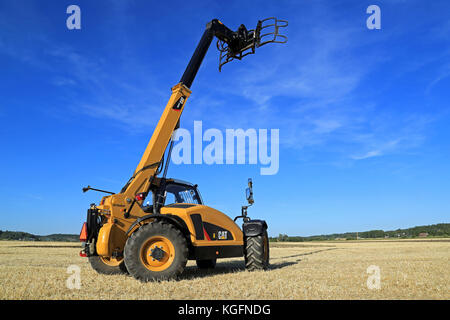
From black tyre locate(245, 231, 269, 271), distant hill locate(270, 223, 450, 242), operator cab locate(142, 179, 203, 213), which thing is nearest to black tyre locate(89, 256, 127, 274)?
operator cab locate(142, 179, 203, 213)

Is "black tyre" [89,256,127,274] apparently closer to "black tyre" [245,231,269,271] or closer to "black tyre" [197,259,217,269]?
"black tyre" [197,259,217,269]

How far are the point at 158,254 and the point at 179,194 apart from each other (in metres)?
2.37

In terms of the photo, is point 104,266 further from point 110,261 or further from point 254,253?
point 254,253

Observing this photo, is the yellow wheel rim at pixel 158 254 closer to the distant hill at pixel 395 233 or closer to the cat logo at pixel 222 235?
the cat logo at pixel 222 235

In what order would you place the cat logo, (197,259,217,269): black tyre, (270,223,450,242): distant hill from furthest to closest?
Result: 1. (270,223,450,242): distant hill
2. (197,259,217,269): black tyre
3. the cat logo

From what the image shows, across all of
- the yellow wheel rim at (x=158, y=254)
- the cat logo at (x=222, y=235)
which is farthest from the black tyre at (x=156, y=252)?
the cat logo at (x=222, y=235)

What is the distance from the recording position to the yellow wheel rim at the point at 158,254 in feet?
24.0

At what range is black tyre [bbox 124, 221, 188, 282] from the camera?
7.12 meters

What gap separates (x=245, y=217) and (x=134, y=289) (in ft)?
15.0

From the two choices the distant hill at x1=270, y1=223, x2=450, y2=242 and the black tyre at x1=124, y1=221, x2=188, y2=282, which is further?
the distant hill at x1=270, y1=223, x2=450, y2=242

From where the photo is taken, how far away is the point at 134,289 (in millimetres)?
6312

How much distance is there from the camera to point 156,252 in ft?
24.1
